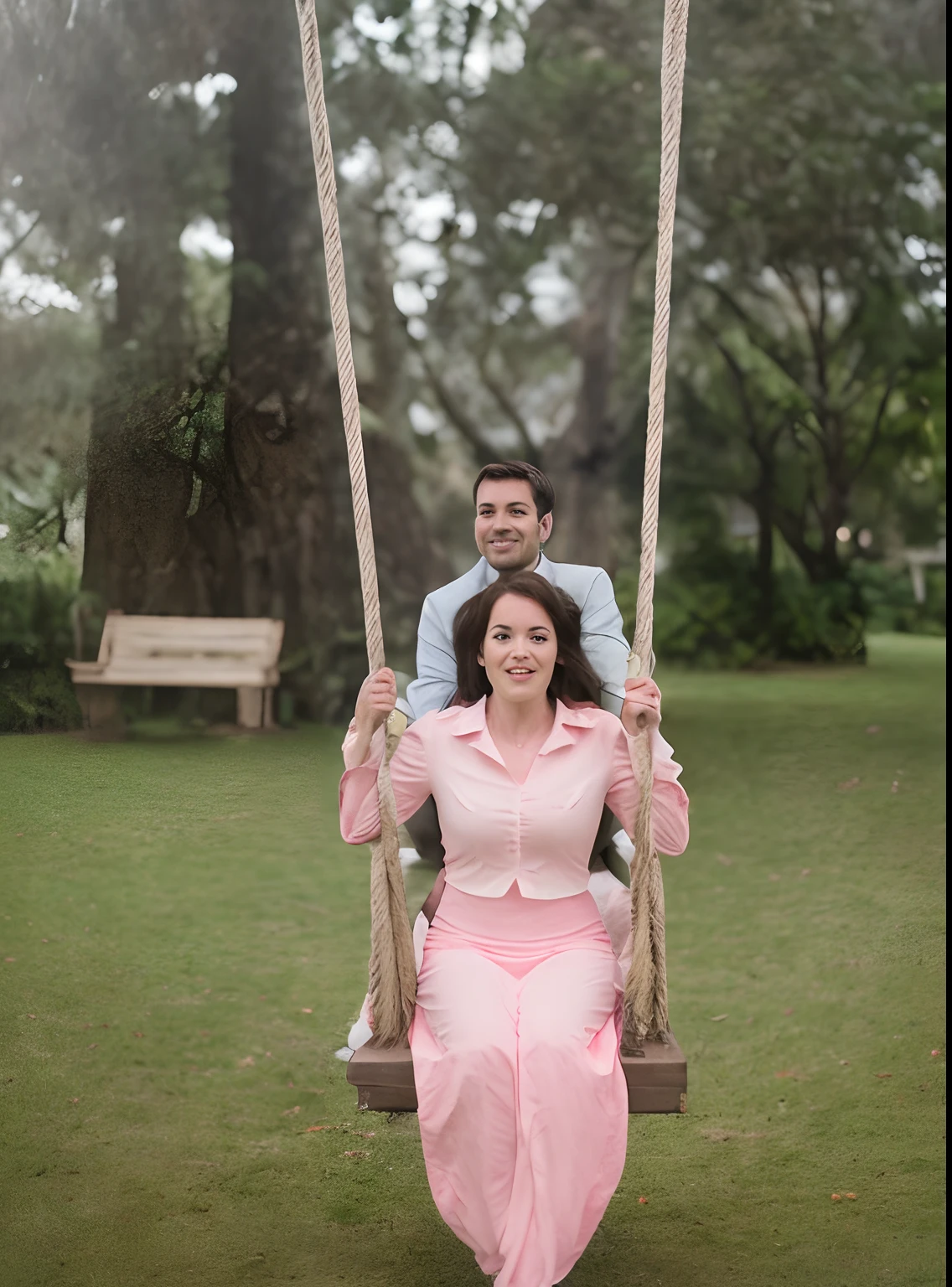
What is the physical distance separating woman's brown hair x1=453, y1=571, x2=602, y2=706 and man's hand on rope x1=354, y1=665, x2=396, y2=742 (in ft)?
0.58

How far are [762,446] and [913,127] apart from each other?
1.55 metres

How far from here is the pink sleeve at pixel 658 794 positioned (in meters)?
1.93

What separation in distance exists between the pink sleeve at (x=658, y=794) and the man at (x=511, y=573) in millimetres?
156

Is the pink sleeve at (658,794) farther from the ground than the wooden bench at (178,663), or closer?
closer

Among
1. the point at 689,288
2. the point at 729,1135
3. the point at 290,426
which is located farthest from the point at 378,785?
the point at 689,288

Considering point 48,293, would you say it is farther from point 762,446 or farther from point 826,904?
point 762,446

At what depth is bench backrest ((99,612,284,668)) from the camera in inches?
89.9

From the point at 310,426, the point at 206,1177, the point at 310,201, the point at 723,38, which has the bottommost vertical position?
the point at 206,1177

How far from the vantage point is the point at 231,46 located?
406cm

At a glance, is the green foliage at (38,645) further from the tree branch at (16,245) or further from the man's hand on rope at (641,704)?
the man's hand on rope at (641,704)

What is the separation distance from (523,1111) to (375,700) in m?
0.62

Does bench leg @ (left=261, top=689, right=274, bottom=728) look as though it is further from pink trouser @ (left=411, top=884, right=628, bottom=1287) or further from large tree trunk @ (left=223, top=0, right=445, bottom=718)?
pink trouser @ (left=411, top=884, right=628, bottom=1287)

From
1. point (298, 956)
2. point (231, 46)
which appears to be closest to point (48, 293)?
point (231, 46)

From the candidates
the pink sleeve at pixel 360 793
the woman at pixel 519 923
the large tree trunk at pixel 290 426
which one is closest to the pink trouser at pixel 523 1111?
the woman at pixel 519 923
